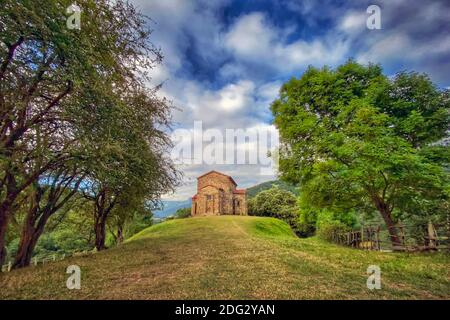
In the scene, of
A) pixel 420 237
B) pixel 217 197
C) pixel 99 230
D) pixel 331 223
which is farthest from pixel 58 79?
pixel 217 197

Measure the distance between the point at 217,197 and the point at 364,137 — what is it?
141ft

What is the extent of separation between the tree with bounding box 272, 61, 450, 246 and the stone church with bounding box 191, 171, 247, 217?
1468 inches

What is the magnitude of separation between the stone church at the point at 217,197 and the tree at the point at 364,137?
122ft

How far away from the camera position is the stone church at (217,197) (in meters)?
54.6

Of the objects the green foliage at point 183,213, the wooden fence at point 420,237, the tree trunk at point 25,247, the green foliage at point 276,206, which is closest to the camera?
the tree trunk at point 25,247

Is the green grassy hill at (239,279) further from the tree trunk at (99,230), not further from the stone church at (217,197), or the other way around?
the stone church at (217,197)

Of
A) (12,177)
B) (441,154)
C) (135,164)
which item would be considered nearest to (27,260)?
(12,177)

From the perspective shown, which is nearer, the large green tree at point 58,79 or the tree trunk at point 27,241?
the large green tree at point 58,79

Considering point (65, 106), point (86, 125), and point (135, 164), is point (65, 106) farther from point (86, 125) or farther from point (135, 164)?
point (135, 164)

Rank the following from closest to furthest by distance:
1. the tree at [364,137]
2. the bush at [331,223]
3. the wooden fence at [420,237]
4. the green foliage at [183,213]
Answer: the tree at [364,137] → the wooden fence at [420,237] → the bush at [331,223] → the green foliage at [183,213]

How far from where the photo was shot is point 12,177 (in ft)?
34.6

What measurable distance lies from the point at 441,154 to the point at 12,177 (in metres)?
22.1

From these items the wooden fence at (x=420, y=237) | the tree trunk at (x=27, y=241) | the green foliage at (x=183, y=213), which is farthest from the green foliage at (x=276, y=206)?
the tree trunk at (x=27, y=241)

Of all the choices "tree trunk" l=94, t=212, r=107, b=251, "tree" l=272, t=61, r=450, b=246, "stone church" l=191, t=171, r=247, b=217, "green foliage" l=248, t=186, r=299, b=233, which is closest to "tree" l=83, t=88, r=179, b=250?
"tree trunk" l=94, t=212, r=107, b=251
